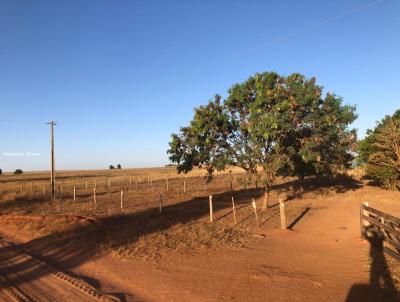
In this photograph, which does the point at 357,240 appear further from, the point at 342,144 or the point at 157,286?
the point at 342,144

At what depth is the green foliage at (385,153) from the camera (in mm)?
26641

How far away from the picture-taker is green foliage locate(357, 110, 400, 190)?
2664 cm

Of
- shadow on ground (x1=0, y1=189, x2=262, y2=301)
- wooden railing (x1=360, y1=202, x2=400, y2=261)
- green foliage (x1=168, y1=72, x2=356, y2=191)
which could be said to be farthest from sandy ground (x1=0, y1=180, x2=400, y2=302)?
green foliage (x1=168, y1=72, x2=356, y2=191)

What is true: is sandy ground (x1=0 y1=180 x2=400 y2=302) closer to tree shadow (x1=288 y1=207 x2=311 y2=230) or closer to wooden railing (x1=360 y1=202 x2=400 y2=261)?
wooden railing (x1=360 y1=202 x2=400 y2=261)

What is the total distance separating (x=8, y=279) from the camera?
885 cm

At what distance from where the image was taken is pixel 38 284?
8398 mm

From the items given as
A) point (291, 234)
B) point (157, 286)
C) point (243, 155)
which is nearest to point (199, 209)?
point (243, 155)

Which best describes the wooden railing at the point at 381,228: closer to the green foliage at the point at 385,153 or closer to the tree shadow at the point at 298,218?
the tree shadow at the point at 298,218

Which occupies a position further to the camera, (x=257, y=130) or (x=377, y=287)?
(x=257, y=130)

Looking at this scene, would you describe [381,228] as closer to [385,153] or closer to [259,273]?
[259,273]

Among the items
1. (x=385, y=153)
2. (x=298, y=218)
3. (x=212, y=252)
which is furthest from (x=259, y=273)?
(x=385, y=153)

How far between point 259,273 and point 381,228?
471 centimetres

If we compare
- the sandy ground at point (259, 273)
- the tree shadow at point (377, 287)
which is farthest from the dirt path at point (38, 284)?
the tree shadow at point (377, 287)

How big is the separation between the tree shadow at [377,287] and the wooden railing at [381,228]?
1.28 ft
